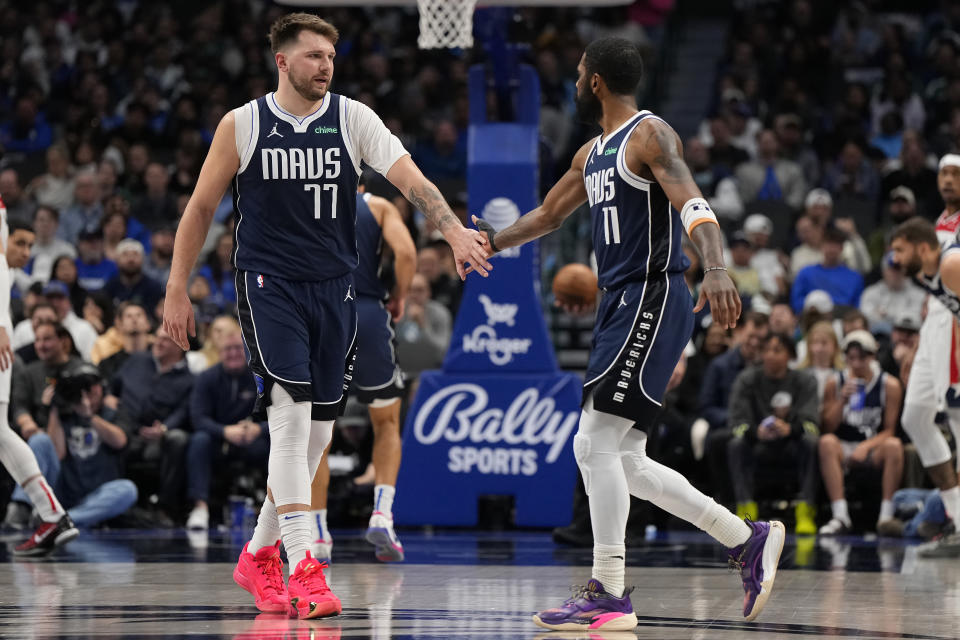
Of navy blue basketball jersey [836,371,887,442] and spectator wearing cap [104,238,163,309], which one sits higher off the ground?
spectator wearing cap [104,238,163,309]

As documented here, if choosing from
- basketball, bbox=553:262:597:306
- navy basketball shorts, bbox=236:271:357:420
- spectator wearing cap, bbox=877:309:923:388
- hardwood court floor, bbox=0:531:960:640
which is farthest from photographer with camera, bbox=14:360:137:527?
spectator wearing cap, bbox=877:309:923:388

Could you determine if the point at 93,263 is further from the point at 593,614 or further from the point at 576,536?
the point at 593,614

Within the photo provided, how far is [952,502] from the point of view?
376 inches

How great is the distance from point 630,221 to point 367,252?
10.6ft

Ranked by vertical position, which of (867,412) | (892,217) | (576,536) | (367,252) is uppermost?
(892,217)

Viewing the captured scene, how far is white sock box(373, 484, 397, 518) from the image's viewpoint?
8.68 meters

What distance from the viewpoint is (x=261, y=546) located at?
6402 mm

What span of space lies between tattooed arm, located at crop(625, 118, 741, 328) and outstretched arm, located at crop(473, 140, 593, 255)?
500mm

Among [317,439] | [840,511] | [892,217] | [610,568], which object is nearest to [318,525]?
[317,439]

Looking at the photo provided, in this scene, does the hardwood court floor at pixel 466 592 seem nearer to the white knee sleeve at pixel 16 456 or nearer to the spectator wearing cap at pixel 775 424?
the white knee sleeve at pixel 16 456

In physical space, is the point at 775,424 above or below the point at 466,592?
above

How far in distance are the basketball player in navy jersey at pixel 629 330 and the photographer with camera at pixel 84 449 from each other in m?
5.91

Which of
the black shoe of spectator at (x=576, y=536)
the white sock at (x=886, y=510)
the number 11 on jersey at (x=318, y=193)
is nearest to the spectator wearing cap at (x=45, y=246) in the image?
the black shoe of spectator at (x=576, y=536)

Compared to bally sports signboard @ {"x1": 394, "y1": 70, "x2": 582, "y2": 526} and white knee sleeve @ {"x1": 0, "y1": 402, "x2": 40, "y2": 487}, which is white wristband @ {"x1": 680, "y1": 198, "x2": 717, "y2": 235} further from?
bally sports signboard @ {"x1": 394, "y1": 70, "x2": 582, "y2": 526}
